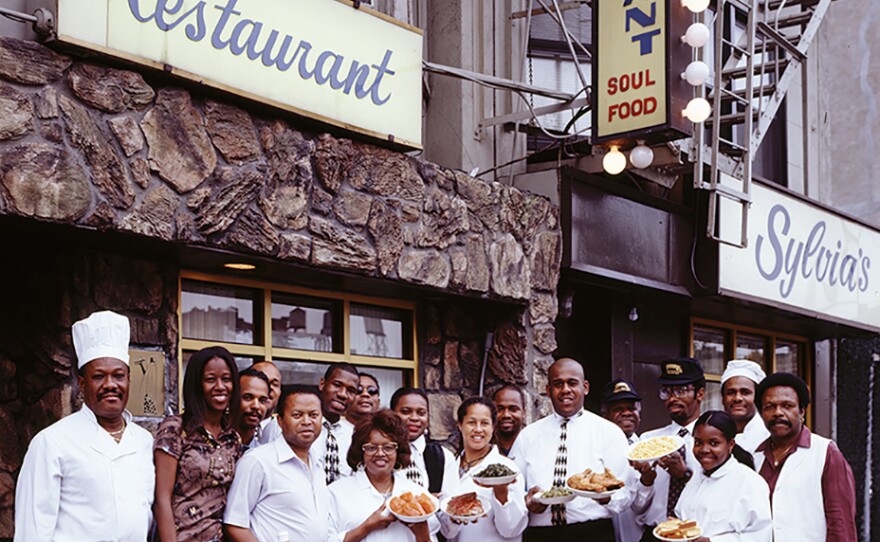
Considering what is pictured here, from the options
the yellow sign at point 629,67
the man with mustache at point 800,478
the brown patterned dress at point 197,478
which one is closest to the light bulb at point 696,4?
the yellow sign at point 629,67

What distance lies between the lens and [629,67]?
Answer: 378 inches

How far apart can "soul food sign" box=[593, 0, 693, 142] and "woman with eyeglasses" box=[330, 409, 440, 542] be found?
393cm

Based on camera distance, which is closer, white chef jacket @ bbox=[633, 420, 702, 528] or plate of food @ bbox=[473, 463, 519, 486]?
plate of food @ bbox=[473, 463, 519, 486]

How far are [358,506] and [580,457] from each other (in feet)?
Result: 5.64

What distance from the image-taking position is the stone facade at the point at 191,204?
6.55 metres

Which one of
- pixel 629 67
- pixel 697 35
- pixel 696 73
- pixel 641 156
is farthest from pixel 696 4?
pixel 641 156

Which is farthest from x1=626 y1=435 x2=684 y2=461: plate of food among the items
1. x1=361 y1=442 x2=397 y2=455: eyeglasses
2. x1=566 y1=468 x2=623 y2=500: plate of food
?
x1=361 y1=442 x2=397 y2=455: eyeglasses

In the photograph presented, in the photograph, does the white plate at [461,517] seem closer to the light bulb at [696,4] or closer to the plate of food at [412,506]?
the plate of food at [412,506]

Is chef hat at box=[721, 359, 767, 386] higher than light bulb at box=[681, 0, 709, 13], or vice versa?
light bulb at box=[681, 0, 709, 13]

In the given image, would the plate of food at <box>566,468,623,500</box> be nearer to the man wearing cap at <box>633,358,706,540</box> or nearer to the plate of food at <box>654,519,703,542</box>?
the man wearing cap at <box>633,358,706,540</box>

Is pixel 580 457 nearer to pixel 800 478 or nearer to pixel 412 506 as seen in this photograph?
pixel 800 478

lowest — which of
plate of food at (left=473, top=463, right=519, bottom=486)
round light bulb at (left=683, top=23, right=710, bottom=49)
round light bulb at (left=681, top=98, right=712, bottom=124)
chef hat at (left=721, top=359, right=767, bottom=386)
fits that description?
plate of food at (left=473, top=463, right=519, bottom=486)

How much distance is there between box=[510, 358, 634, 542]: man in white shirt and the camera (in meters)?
7.49

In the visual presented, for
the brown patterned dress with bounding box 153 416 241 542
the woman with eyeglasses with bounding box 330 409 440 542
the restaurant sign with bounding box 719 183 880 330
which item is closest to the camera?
the brown patterned dress with bounding box 153 416 241 542
